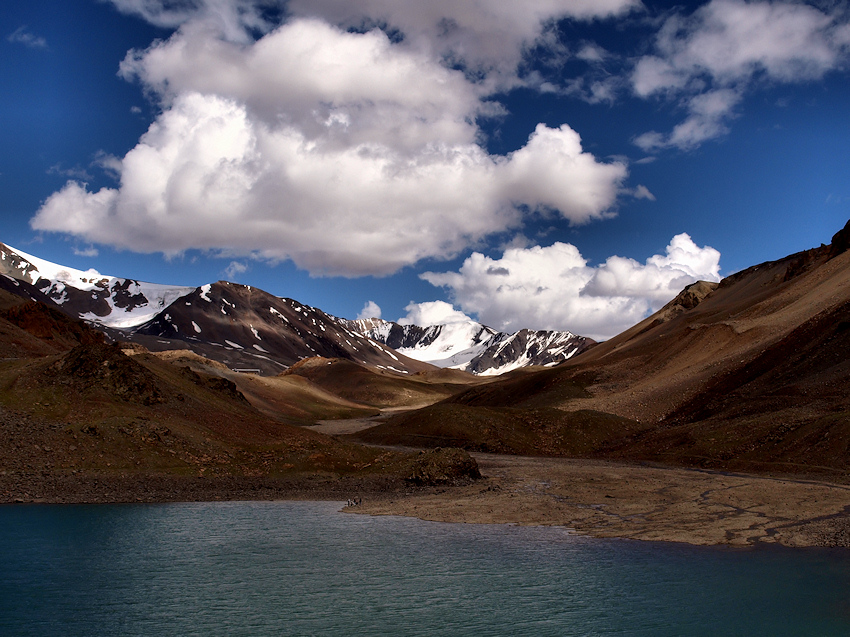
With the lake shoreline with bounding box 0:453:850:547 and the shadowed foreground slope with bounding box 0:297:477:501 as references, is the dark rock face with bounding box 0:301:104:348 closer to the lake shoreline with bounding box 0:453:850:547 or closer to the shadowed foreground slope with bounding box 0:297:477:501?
the shadowed foreground slope with bounding box 0:297:477:501

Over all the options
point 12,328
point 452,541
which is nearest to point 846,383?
point 452,541

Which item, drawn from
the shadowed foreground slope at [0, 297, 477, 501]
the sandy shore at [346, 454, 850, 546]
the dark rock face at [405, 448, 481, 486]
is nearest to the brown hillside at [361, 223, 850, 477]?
the sandy shore at [346, 454, 850, 546]

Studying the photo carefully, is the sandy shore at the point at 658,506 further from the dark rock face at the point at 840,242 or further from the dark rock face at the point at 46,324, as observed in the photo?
the dark rock face at the point at 840,242

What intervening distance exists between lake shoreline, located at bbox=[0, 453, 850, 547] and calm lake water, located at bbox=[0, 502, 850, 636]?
8.84 ft

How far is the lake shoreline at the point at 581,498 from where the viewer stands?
29812 mm

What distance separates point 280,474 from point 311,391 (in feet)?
407

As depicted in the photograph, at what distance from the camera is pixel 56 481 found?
3741 cm

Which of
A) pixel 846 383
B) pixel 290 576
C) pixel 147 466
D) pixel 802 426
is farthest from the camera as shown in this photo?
pixel 846 383

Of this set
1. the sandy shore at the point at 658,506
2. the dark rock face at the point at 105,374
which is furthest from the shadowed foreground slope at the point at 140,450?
the sandy shore at the point at 658,506

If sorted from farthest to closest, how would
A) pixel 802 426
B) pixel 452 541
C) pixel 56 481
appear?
pixel 802 426
pixel 56 481
pixel 452 541

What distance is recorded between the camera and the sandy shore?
29.2 meters

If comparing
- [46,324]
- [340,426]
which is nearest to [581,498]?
[46,324]

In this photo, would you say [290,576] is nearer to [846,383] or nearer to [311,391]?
[846,383]

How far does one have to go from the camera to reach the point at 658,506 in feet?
118
